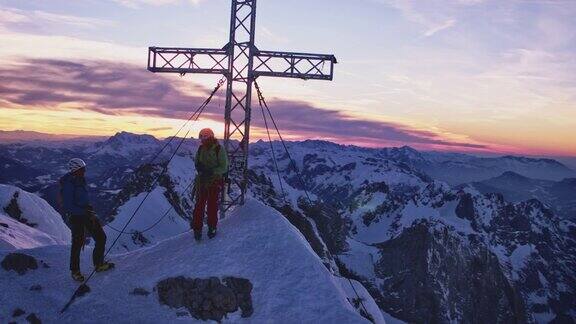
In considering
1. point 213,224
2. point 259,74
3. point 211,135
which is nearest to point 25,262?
point 213,224

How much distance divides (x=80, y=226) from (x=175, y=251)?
2815mm

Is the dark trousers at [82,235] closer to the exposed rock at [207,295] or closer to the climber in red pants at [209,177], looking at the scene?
the exposed rock at [207,295]

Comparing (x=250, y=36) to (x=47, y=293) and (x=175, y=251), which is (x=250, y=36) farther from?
(x=47, y=293)

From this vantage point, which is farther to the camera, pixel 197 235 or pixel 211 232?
pixel 211 232

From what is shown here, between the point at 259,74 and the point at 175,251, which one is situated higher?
the point at 259,74

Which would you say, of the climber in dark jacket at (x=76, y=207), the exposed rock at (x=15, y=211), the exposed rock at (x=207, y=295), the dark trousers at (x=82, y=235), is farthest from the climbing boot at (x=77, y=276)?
the exposed rock at (x=15, y=211)

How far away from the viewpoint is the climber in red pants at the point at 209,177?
1490 cm

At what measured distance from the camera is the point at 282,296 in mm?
12617

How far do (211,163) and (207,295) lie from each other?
405 centimetres

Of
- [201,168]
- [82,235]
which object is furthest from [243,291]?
[82,235]

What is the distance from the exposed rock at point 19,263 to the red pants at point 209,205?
14.9 ft

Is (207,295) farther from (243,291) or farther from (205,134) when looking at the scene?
(205,134)

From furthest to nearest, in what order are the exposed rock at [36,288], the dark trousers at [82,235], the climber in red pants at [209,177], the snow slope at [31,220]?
the snow slope at [31,220] < the climber in red pants at [209,177] < the dark trousers at [82,235] < the exposed rock at [36,288]

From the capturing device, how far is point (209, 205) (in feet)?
49.0
